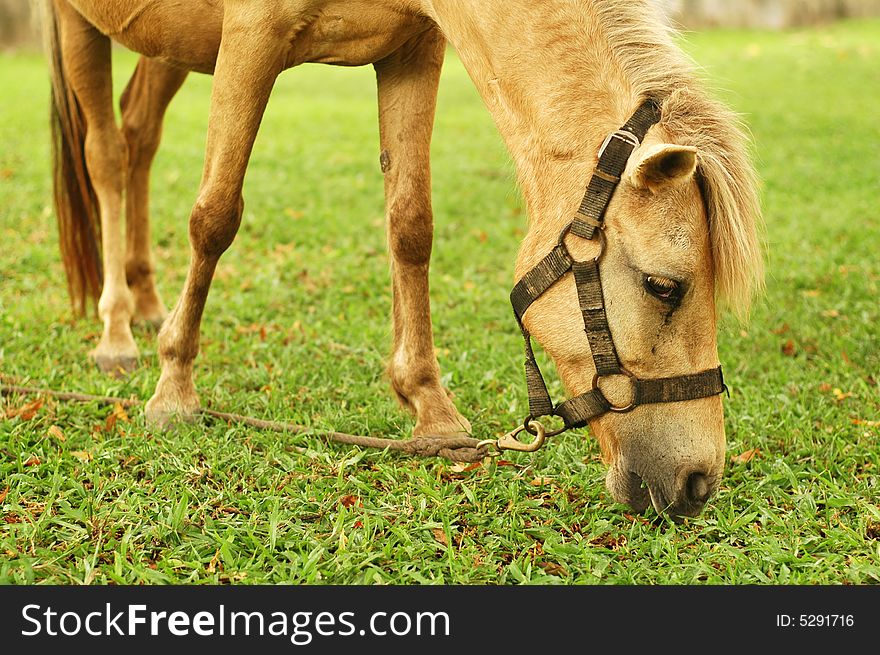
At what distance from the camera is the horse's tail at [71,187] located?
4922 millimetres

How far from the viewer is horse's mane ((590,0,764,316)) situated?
2588 millimetres

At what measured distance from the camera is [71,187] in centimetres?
495

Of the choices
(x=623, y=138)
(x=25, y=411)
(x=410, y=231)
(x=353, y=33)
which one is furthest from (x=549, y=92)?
(x=25, y=411)

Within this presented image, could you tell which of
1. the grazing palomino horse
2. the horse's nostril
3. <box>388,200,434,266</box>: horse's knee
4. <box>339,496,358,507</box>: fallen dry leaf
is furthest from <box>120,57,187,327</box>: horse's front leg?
the horse's nostril

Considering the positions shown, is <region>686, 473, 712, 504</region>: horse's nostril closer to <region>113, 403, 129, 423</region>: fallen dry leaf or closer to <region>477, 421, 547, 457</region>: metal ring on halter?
<region>477, 421, 547, 457</region>: metal ring on halter

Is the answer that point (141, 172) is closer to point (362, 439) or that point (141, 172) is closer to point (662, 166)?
point (362, 439)

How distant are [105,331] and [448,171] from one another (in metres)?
5.45

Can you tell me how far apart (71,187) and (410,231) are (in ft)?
7.75

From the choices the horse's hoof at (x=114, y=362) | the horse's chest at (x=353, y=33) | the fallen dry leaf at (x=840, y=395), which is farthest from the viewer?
the horse's hoof at (x=114, y=362)

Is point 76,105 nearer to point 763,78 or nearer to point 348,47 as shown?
point 348,47

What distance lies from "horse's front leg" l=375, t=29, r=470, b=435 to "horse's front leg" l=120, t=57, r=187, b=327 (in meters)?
2.01

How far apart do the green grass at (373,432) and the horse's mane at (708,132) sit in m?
0.43

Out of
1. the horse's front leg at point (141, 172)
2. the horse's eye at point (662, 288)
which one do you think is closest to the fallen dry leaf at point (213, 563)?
the horse's eye at point (662, 288)

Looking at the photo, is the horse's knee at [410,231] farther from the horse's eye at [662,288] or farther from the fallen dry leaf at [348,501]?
the horse's eye at [662,288]
